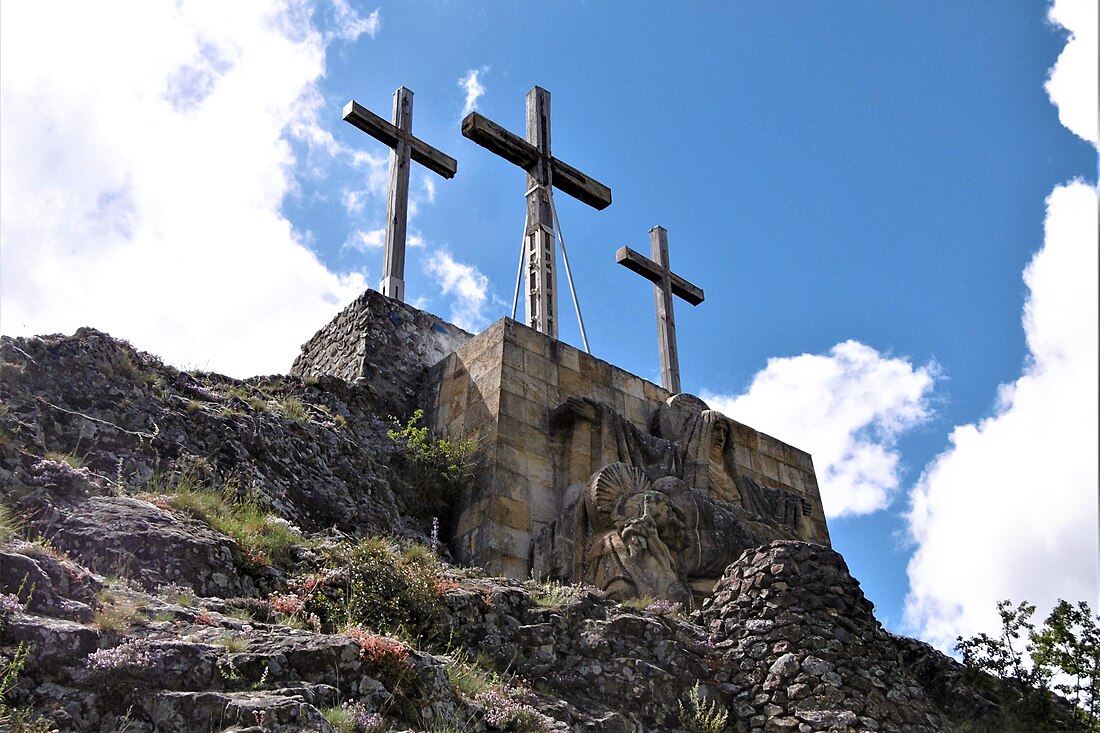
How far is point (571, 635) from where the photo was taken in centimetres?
935

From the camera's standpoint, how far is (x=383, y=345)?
1508 cm

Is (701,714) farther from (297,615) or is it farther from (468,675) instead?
(297,615)

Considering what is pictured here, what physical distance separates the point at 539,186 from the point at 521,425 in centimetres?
508

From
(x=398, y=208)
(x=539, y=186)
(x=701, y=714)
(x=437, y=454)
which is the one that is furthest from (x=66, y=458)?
(x=539, y=186)

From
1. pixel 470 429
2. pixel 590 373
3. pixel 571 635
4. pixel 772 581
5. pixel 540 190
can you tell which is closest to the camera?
pixel 571 635

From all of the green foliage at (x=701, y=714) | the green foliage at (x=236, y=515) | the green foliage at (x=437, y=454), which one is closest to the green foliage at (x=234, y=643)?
the green foliage at (x=236, y=515)

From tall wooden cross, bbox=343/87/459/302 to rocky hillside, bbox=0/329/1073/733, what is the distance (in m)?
4.21

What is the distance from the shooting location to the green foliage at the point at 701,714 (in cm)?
890

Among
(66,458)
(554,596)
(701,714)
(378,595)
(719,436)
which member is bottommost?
(701,714)

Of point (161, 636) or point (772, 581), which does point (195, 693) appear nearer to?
point (161, 636)

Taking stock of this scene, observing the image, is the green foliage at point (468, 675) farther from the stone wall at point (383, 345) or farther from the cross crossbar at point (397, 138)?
the cross crossbar at point (397, 138)

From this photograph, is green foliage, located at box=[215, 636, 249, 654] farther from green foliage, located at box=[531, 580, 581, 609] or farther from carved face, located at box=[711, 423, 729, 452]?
carved face, located at box=[711, 423, 729, 452]

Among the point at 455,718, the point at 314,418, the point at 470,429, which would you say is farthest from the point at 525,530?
the point at 455,718

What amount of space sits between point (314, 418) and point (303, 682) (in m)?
6.35
